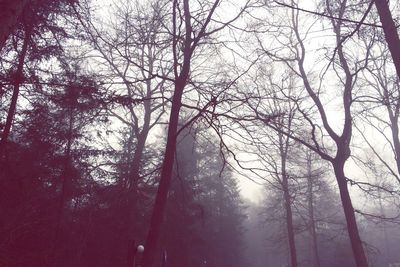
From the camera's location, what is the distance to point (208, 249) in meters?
28.0

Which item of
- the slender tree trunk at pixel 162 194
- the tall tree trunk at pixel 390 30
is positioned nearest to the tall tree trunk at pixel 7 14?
the slender tree trunk at pixel 162 194

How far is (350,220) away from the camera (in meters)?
9.17

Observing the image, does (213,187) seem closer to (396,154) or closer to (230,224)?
(230,224)

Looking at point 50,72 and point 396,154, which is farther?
point 396,154

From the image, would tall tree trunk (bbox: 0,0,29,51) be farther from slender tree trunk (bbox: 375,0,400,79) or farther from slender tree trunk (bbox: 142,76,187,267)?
slender tree trunk (bbox: 375,0,400,79)

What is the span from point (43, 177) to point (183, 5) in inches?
372

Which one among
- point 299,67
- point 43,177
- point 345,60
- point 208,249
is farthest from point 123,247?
point 208,249

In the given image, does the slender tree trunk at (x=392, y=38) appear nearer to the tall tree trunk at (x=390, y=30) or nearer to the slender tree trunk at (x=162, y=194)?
the tall tree trunk at (x=390, y=30)

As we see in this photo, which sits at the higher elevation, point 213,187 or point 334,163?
point 213,187

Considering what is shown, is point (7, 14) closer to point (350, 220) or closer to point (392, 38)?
point (392, 38)

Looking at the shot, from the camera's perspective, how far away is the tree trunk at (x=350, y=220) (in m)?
8.75

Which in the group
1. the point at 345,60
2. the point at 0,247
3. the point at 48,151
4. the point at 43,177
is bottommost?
the point at 0,247

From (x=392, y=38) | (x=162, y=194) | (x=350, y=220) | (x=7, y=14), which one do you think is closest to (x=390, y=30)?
(x=392, y=38)

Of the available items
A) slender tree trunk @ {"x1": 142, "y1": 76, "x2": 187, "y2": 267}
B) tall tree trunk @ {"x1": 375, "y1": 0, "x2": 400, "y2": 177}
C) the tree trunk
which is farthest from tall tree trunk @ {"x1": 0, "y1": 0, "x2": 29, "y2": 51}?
the tree trunk
